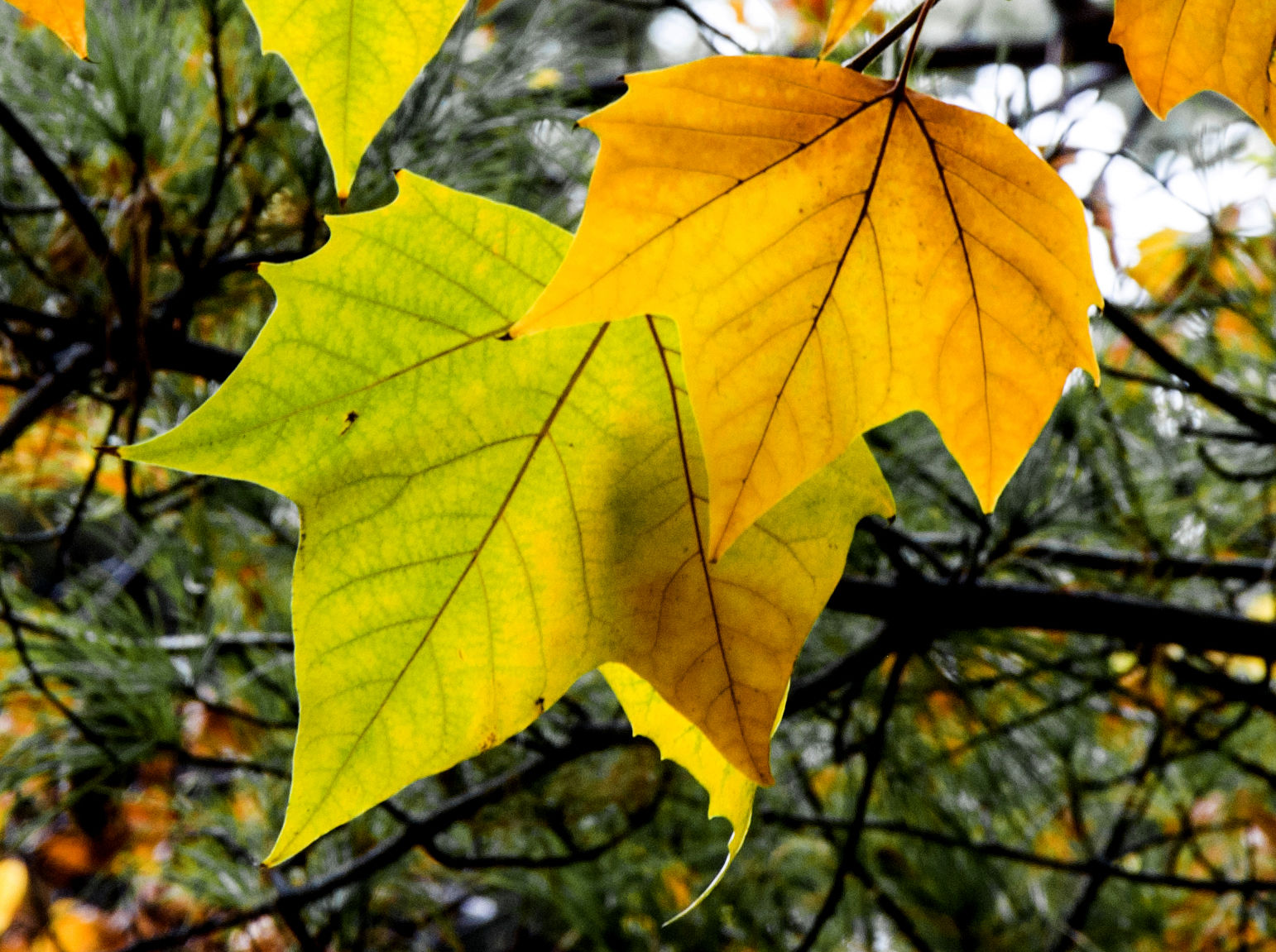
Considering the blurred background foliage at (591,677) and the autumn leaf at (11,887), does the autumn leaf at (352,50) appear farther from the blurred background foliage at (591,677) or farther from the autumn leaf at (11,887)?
the autumn leaf at (11,887)

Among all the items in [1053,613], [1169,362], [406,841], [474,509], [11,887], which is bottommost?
[11,887]

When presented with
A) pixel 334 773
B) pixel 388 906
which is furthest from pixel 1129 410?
pixel 388 906

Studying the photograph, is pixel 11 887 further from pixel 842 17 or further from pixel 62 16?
pixel 842 17

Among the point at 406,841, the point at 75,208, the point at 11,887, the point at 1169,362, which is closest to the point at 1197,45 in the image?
the point at 1169,362

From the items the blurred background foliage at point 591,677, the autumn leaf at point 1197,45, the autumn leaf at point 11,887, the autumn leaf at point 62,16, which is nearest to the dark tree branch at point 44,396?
the blurred background foliage at point 591,677

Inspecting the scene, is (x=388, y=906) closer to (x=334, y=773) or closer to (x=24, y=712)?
(x=24, y=712)
